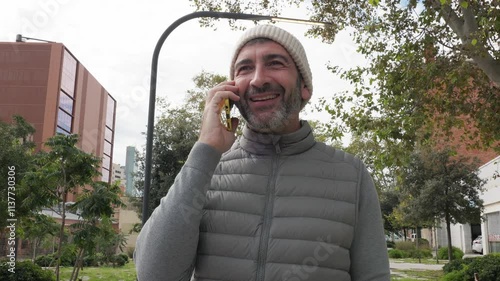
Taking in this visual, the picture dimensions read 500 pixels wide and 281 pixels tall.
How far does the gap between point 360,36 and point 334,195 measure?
32.2 feet

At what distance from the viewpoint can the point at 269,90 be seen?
1.83m

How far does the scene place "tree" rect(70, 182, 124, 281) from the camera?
10.8 metres

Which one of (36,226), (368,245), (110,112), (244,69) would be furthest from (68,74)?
→ (368,245)

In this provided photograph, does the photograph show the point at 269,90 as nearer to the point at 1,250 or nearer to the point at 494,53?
the point at 494,53

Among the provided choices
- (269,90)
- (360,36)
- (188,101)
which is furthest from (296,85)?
(188,101)

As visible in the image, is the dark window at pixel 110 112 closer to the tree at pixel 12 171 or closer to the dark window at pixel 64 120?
the dark window at pixel 64 120

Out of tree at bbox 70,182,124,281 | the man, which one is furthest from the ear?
tree at bbox 70,182,124,281

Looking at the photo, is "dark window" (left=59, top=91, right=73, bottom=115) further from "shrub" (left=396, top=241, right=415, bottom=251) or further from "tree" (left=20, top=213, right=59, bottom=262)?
"tree" (left=20, top=213, right=59, bottom=262)

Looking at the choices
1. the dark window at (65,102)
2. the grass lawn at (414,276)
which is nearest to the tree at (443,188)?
the grass lawn at (414,276)

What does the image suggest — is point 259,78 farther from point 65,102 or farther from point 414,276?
point 65,102

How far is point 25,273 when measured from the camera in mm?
11766

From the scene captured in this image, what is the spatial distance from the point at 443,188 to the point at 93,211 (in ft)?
61.4

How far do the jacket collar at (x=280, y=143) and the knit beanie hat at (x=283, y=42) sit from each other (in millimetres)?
248

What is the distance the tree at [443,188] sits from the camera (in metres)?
23.7
